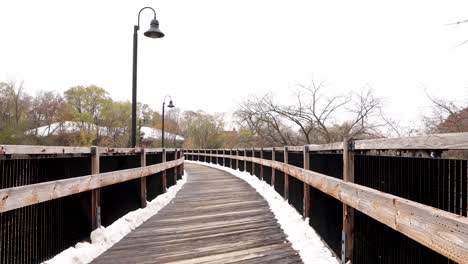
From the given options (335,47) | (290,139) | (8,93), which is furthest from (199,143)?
(335,47)

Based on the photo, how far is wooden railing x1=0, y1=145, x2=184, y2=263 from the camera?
2967 mm

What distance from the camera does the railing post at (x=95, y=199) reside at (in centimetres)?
452

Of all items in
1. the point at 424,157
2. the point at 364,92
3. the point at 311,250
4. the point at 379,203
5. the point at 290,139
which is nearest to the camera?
the point at 424,157

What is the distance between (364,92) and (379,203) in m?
22.9

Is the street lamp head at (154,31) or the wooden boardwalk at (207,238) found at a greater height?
the street lamp head at (154,31)

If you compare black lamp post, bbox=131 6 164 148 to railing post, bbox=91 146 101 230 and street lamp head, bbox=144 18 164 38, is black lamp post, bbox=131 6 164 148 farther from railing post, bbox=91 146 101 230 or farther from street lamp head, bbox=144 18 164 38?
railing post, bbox=91 146 101 230

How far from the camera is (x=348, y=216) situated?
339 centimetres

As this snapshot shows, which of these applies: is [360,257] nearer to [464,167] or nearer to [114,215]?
[464,167]

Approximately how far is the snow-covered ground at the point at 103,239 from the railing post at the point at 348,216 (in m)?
2.78

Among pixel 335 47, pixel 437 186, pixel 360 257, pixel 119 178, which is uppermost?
pixel 335 47

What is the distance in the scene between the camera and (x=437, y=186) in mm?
2078

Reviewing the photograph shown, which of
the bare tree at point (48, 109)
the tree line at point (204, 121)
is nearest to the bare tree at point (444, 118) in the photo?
the tree line at point (204, 121)

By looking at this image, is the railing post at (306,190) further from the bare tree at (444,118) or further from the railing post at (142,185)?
the bare tree at (444,118)

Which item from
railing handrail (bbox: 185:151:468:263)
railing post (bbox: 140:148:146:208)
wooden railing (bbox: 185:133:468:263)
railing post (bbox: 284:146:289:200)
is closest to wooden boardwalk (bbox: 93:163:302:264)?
railing post (bbox: 140:148:146:208)
